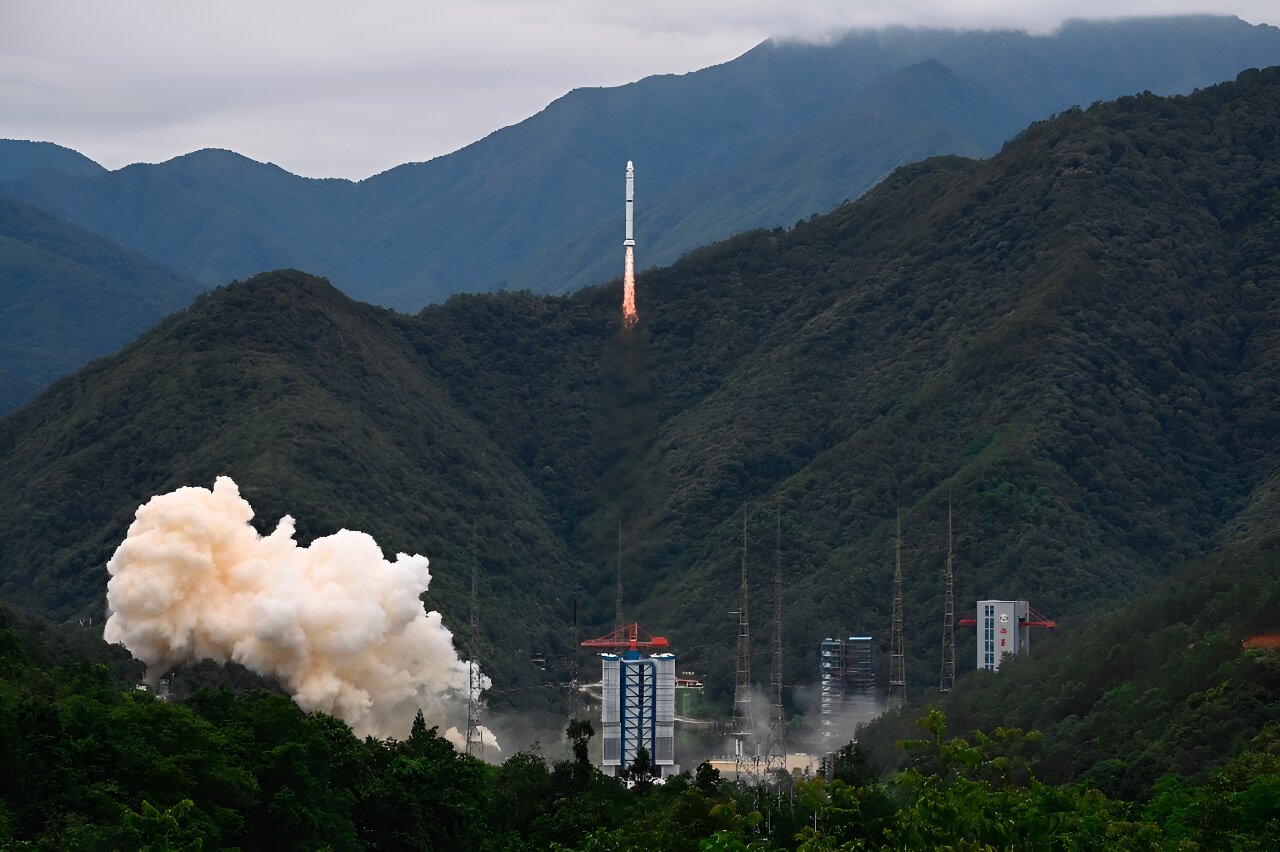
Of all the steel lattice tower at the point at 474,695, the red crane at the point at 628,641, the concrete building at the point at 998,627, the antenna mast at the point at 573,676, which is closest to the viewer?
the steel lattice tower at the point at 474,695

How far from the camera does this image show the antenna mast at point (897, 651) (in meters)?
150

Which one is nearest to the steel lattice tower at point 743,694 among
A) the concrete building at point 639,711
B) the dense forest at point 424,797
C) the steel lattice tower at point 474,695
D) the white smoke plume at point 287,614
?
the concrete building at point 639,711

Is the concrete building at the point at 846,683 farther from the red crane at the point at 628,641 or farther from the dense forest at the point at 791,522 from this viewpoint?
the red crane at the point at 628,641

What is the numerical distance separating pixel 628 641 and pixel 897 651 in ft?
54.2

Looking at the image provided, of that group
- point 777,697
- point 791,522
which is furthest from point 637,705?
point 791,522

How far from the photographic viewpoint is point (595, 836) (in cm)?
8981

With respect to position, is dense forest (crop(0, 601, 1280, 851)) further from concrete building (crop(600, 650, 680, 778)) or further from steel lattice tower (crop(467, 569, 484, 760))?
concrete building (crop(600, 650, 680, 778))

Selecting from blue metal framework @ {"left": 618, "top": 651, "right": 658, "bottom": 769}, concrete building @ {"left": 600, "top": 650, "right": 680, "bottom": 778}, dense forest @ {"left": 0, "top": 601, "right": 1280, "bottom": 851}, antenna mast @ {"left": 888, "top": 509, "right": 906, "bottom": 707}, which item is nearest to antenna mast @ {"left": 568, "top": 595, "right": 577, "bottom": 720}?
concrete building @ {"left": 600, "top": 650, "right": 680, "bottom": 778}

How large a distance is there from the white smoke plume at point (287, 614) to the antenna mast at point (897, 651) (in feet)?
92.3

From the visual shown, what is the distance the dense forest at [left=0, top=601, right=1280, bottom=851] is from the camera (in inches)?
3066

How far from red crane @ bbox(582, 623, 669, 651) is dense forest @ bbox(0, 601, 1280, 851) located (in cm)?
4307

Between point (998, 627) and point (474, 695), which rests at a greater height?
point (998, 627)

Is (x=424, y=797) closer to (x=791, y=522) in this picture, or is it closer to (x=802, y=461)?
(x=791, y=522)

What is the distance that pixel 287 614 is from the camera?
13012 cm
